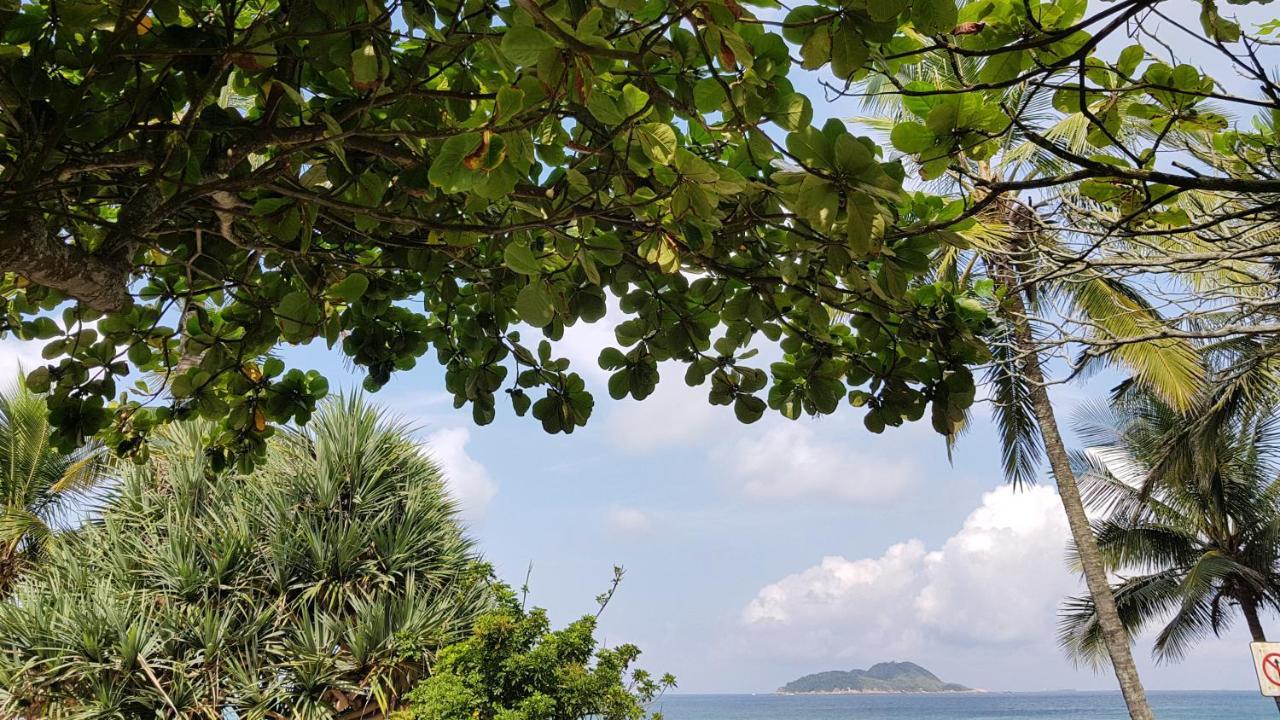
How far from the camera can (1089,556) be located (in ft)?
28.0

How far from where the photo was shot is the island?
10581 centimetres

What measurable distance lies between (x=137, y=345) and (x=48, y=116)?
0.77 metres

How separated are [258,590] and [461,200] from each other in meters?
7.35

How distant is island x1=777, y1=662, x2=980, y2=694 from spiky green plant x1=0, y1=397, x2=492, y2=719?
107 m

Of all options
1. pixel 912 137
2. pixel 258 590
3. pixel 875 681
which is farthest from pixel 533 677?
pixel 875 681

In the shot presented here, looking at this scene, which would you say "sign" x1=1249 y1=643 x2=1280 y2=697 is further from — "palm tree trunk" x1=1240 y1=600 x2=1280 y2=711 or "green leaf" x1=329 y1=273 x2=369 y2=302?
"palm tree trunk" x1=1240 y1=600 x2=1280 y2=711

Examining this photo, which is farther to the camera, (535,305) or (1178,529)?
(1178,529)

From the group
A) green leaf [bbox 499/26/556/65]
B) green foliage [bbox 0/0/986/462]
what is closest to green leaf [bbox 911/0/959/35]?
green foliage [bbox 0/0/986/462]

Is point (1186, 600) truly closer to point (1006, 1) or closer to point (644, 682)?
point (644, 682)

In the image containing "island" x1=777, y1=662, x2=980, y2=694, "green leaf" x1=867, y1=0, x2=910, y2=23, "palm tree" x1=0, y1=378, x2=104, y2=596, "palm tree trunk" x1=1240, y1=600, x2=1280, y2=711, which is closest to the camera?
"green leaf" x1=867, y1=0, x2=910, y2=23

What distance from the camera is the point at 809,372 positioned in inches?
63.1

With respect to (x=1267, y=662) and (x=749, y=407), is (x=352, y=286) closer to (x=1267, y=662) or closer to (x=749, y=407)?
(x=749, y=407)

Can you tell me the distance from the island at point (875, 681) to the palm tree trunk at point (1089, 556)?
345 feet

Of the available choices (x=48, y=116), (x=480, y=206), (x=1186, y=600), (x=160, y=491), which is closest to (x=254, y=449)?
(x=48, y=116)
